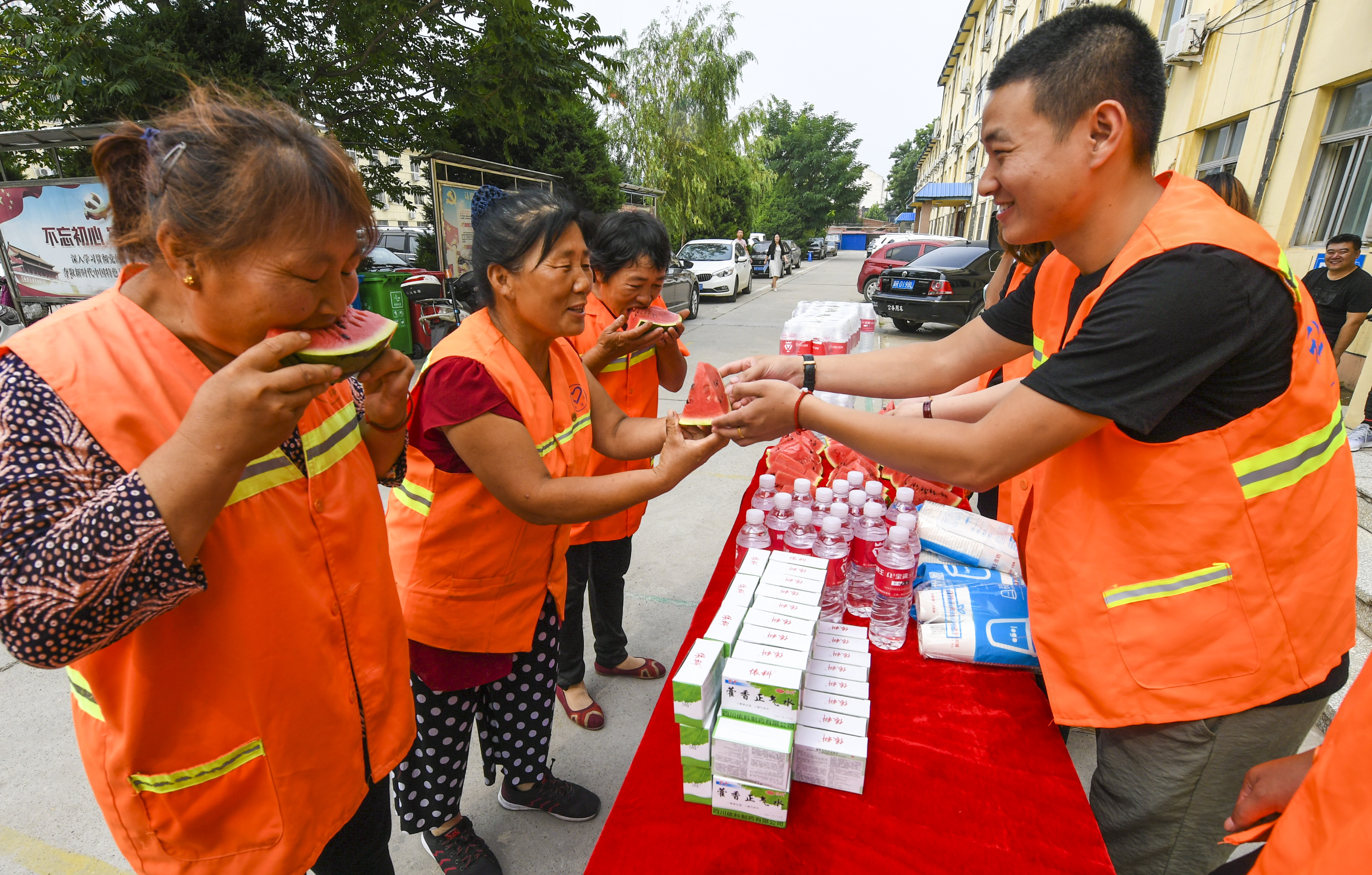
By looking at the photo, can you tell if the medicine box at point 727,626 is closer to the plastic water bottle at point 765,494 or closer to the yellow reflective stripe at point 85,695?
the plastic water bottle at point 765,494

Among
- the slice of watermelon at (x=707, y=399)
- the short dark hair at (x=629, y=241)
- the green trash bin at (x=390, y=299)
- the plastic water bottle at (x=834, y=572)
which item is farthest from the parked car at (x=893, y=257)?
the slice of watermelon at (x=707, y=399)

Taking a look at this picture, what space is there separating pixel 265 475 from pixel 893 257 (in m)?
16.2

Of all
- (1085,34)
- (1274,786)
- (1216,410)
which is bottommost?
(1274,786)

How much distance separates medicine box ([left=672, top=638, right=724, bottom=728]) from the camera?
1.29 meters

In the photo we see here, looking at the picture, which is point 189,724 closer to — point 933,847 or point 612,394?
point 933,847

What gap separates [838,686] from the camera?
1562mm

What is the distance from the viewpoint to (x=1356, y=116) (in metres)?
6.78

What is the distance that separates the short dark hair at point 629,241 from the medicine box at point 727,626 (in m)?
1.93

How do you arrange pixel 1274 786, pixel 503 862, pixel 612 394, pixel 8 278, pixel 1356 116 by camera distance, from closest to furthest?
pixel 1274 786
pixel 503 862
pixel 612 394
pixel 1356 116
pixel 8 278

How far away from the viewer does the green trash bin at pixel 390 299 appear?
30.0ft

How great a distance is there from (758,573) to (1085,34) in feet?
5.00

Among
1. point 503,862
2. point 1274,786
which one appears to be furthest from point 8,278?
point 1274,786

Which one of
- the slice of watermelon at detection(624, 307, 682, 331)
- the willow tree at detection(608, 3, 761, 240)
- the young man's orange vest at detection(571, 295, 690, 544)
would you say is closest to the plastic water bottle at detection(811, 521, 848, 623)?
the young man's orange vest at detection(571, 295, 690, 544)

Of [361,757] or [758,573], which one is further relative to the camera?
[758,573]
